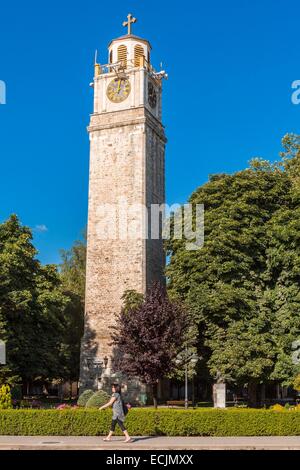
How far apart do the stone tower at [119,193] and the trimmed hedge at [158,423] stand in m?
19.4

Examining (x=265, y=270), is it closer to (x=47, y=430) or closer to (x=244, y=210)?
(x=244, y=210)

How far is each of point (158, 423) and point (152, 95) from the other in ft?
99.2

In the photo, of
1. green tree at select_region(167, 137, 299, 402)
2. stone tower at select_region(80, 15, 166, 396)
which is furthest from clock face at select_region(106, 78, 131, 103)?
green tree at select_region(167, 137, 299, 402)

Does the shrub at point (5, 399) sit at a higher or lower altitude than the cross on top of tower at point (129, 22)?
lower

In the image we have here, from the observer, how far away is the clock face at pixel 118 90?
Answer: 42.1 meters

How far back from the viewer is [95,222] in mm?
40812

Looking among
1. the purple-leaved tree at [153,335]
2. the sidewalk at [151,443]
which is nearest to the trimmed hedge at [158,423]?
the sidewalk at [151,443]

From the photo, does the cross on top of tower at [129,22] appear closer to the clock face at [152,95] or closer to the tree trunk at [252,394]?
the clock face at [152,95]

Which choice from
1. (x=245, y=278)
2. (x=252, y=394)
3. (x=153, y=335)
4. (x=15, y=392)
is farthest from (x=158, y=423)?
(x=245, y=278)

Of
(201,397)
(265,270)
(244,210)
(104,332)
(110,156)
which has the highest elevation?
(110,156)

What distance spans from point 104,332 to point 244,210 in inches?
509

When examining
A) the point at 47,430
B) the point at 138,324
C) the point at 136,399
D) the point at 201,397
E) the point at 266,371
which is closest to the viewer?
the point at 47,430

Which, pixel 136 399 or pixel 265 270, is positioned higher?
pixel 265 270
